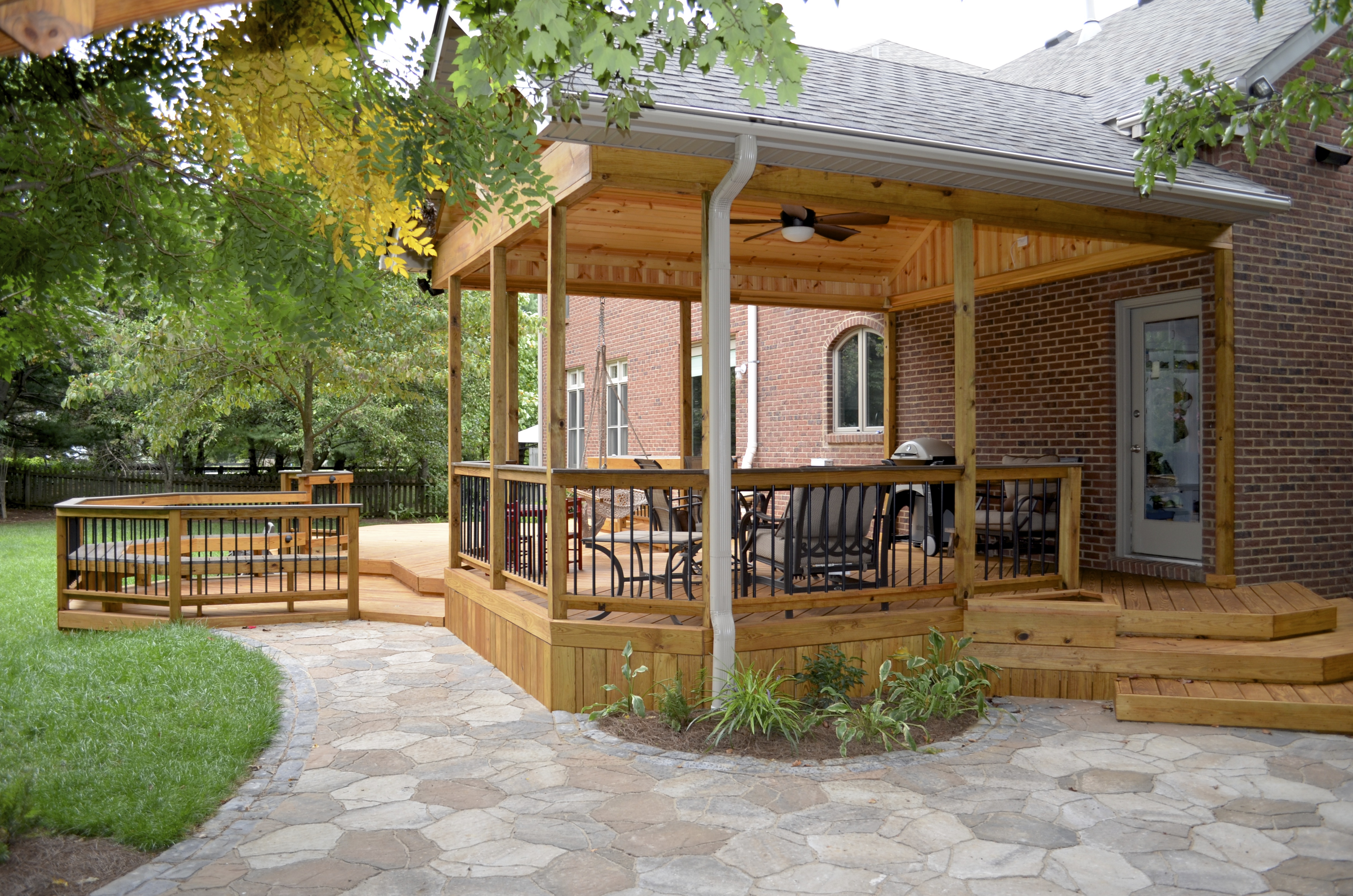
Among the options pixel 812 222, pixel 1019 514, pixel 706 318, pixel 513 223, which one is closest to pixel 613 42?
pixel 513 223

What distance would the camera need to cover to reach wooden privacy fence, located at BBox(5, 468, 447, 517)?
68.8ft

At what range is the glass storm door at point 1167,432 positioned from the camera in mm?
7574

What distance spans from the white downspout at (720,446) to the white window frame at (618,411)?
32.0 ft

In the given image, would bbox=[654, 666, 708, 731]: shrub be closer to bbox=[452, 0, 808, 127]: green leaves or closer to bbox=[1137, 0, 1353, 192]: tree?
bbox=[452, 0, 808, 127]: green leaves

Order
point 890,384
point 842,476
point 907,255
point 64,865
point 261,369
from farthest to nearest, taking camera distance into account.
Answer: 1. point 261,369
2. point 890,384
3. point 907,255
4. point 842,476
5. point 64,865

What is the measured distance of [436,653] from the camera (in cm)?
731

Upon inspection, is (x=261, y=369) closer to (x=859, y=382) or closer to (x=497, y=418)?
(x=497, y=418)

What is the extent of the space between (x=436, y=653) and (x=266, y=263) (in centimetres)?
358

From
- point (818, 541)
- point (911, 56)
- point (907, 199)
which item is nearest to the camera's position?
point (907, 199)

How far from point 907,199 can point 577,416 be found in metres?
11.9

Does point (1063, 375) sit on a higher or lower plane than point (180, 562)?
higher

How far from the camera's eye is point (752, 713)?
5.11 meters

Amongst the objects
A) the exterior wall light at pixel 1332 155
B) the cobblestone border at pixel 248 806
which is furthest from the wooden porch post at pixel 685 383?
the exterior wall light at pixel 1332 155

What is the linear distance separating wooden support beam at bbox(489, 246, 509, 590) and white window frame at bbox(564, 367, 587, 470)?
372 inches
